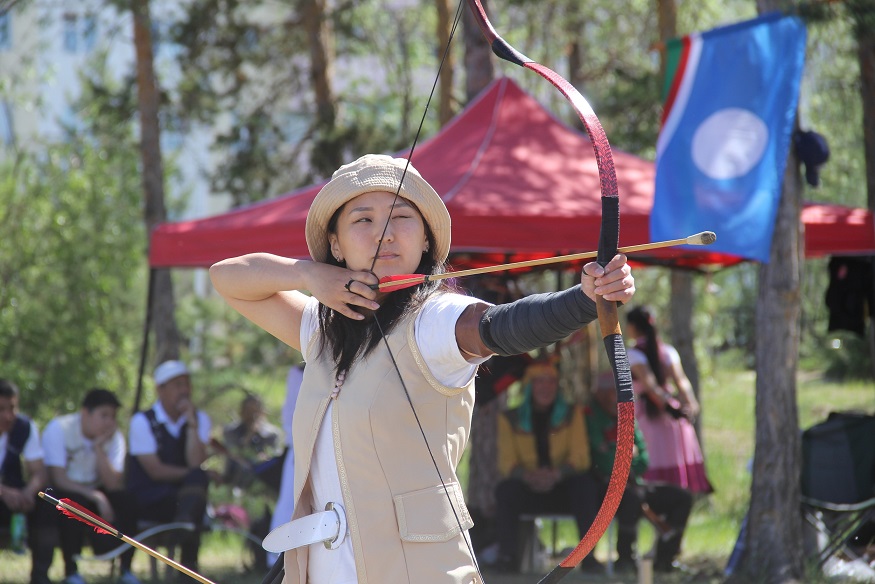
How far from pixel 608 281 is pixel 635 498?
15.4 feet

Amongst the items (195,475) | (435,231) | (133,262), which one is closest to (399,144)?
(133,262)

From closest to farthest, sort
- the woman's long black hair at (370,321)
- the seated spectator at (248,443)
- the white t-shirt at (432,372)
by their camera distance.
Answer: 1. the white t-shirt at (432,372)
2. the woman's long black hair at (370,321)
3. the seated spectator at (248,443)

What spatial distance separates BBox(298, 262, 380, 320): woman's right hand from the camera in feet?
6.70

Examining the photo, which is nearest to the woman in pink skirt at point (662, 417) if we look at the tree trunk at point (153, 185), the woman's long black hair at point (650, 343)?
the woman's long black hair at point (650, 343)

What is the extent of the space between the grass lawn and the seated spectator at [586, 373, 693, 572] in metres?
0.21

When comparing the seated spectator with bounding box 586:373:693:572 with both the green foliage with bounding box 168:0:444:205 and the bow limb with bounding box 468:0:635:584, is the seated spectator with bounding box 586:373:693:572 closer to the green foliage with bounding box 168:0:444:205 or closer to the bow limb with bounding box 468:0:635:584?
the bow limb with bounding box 468:0:635:584

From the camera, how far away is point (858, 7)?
539 cm

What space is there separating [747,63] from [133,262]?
26.9ft

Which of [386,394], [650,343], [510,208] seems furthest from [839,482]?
[386,394]

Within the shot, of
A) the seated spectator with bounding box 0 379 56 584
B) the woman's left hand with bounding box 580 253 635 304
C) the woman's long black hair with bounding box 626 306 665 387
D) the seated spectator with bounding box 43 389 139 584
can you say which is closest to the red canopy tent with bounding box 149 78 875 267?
the woman's long black hair with bounding box 626 306 665 387

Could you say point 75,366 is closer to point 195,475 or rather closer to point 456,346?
point 195,475

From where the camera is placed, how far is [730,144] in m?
5.01

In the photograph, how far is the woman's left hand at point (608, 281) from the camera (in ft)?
5.57

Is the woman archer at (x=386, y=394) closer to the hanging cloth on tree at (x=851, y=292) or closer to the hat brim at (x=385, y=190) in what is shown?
the hat brim at (x=385, y=190)
